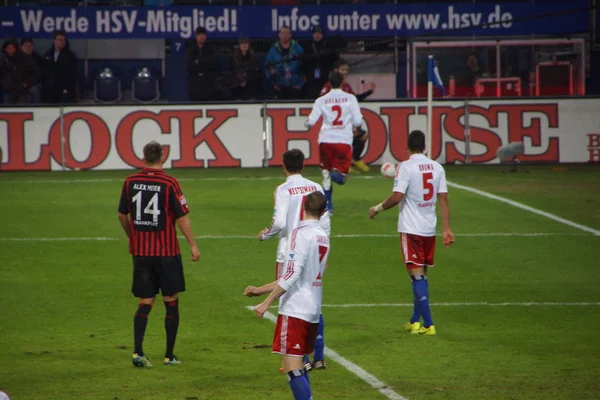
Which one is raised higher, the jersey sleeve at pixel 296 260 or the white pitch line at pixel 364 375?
the jersey sleeve at pixel 296 260

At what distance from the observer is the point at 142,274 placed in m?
10.7

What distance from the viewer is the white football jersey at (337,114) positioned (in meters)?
19.9

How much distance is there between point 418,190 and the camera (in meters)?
12.2

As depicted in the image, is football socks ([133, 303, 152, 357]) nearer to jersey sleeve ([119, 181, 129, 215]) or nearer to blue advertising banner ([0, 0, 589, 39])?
jersey sleeve ([119, 181, 129, 215])

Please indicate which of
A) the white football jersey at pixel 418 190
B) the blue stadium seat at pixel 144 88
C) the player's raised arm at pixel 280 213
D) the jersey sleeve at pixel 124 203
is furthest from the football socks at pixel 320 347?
the blue stadium seat at pixel 144 88

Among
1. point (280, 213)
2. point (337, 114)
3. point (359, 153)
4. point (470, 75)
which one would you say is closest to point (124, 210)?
point (280, 213)

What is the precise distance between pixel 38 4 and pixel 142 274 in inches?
845

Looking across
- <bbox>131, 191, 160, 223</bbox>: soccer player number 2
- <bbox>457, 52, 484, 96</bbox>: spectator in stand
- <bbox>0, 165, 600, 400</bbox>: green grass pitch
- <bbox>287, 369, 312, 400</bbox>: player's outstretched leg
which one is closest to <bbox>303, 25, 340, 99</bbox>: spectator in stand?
<bbox>457, 52, 484, 96</bbox>: spectator in stand

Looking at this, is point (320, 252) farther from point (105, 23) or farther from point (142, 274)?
point (105, 23)

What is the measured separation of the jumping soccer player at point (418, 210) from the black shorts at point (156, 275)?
2.45 meters

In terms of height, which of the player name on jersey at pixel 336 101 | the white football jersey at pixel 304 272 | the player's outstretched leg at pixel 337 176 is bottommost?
the white football jersey at pixel 304 272

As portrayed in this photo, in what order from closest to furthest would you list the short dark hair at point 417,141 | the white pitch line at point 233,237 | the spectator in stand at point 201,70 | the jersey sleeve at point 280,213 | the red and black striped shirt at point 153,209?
the jersey sleeve at point 280,213 → the red and black striped shirt at point 153,209 → the short dark hair at point 417,141 → the white pitch line at point 233,237 → the spectator in stand at point 201,70

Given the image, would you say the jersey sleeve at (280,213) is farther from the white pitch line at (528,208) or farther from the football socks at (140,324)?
the white pitch line at (528,208)

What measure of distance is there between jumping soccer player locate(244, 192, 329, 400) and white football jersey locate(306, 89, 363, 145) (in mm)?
11149
